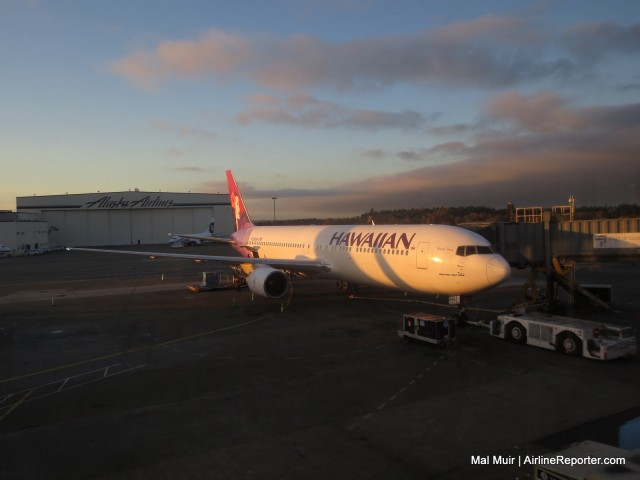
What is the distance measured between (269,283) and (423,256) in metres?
7.44

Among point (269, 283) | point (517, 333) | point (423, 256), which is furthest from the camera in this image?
point (269, 283)

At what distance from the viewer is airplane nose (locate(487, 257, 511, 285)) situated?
54.2ft

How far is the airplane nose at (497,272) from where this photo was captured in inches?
651

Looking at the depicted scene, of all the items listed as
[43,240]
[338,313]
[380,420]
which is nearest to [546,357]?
[380,420]

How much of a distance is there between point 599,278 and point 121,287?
34301mm

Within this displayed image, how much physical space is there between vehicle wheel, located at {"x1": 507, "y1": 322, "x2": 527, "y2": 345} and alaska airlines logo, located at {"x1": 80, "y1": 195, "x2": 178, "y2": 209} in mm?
91482

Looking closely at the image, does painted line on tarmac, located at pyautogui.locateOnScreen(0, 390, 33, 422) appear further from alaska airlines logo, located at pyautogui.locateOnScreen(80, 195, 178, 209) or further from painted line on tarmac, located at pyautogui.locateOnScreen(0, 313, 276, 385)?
alaska airlines logo, located at pyautogui.locateOnScreen(80, 195, 178, 209)

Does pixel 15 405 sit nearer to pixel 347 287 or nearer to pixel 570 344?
pixel 570 344

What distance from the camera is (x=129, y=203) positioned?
9631cm

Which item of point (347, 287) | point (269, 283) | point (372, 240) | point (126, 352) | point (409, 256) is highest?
point (372, 240)

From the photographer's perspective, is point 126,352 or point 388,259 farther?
point 388,259

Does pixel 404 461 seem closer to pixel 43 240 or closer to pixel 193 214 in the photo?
pixel 43 240

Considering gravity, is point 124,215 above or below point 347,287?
above

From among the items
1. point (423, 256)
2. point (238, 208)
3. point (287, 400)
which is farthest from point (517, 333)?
point (238, 208)
